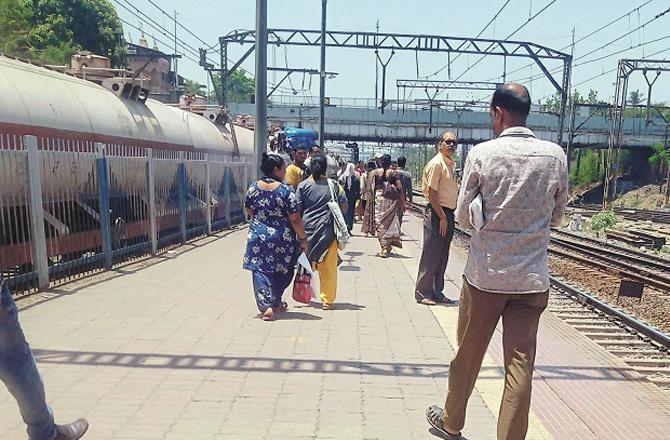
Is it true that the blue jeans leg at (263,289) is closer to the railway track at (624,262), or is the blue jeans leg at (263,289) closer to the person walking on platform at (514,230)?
the person walking on platform at (514,230)

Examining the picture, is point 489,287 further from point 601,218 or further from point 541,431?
point 601,218

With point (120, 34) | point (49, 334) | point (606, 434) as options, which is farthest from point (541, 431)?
point (120, 34)

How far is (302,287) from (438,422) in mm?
2729

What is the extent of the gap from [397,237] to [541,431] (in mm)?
6396

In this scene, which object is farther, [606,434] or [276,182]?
[276,182]

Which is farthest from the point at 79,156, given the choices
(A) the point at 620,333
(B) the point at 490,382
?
(A) the point at 620,333

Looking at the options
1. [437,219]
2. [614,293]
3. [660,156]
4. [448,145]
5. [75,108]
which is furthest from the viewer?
[660,156]

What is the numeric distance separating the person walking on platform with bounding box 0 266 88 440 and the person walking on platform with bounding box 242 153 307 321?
255 cm

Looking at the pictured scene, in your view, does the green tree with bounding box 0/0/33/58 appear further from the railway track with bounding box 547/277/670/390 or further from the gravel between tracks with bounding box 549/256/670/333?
the railway track with bounding box 547/277/670/390

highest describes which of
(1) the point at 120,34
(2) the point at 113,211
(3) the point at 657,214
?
(1) the point at 120,34

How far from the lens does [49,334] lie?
4.63m

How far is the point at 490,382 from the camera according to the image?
3.87m

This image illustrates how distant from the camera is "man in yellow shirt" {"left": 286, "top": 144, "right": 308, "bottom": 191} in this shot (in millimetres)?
7070

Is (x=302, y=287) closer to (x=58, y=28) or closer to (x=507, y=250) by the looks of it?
(x=507, y=250)
